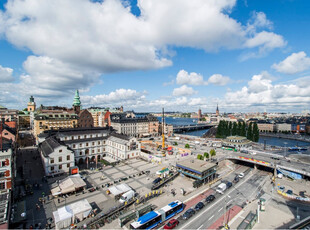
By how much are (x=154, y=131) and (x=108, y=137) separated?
70255 mm

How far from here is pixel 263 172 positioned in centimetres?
5712

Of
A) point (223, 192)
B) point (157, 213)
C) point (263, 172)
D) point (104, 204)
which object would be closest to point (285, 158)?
point (263, 172)

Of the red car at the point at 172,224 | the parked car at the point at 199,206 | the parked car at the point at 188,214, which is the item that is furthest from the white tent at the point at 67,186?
the parked car at the point at 199,206

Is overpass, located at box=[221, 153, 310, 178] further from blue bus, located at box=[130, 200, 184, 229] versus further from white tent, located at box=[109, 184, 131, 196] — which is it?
white tent, located at box=[109, 184, 131, 196]

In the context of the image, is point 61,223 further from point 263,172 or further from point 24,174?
point 263,172

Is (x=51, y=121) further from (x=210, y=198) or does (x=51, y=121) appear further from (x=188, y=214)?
(x=210, y=198)

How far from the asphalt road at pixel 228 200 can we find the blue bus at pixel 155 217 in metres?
2.45

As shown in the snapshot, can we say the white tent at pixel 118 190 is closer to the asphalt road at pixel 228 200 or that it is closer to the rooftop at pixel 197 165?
the asphalt road at pixel 228 200

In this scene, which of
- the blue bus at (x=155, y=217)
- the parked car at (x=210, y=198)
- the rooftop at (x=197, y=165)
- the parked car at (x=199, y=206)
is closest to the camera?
the blue bus at (x=155, y=217)

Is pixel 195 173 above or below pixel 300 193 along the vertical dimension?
above

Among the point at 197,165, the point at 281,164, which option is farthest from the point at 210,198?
the point at 281,164

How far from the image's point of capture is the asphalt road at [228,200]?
98.2 feet

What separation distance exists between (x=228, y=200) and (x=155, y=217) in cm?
1913

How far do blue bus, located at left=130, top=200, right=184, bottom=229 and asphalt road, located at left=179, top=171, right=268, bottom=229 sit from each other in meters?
2.45
